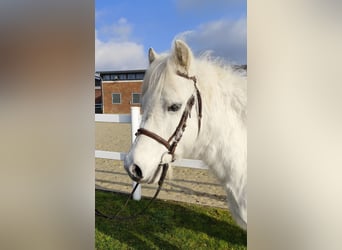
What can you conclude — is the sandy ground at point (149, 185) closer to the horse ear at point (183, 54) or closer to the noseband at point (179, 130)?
the noseband at point (179, 130)

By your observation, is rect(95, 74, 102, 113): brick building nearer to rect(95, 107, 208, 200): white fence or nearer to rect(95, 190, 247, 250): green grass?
rect(95, 107, 208, 200): white fence

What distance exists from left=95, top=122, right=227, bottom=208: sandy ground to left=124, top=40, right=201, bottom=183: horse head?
0.36 ft

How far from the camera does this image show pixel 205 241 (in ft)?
4.06

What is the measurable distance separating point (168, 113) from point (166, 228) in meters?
0.56

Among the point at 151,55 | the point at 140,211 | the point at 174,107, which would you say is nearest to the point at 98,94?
the point at 151,55

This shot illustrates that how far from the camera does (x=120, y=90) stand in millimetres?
1339

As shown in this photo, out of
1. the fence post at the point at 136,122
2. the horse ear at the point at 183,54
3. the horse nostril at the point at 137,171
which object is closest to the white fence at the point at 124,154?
the fence post at the point at 136,122

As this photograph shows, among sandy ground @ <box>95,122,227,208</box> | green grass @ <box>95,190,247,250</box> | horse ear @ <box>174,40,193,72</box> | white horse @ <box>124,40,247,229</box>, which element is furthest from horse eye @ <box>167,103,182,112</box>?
green grass @ <box>95,190,247,250</box>

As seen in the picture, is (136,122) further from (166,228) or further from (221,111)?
(166,228)

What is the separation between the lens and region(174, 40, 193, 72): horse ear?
110cm

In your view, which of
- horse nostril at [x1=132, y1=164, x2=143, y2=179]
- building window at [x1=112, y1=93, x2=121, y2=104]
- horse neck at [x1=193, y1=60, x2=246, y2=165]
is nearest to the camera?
horse neck at [x1=193, y1=60, x2=246, y2=165]
